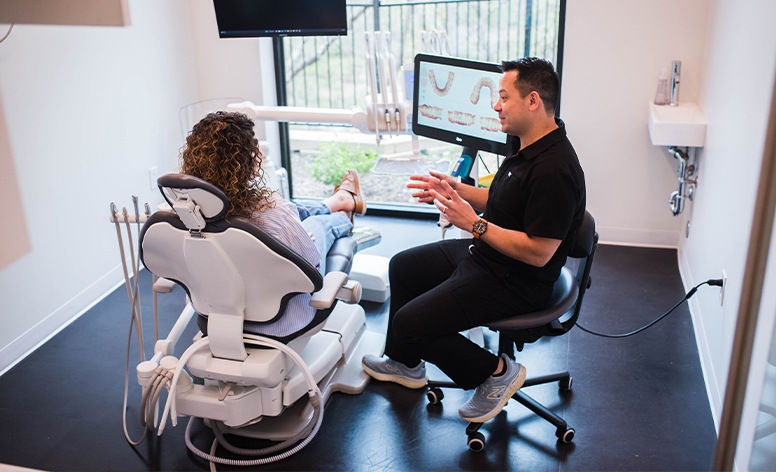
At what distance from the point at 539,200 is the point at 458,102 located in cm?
74

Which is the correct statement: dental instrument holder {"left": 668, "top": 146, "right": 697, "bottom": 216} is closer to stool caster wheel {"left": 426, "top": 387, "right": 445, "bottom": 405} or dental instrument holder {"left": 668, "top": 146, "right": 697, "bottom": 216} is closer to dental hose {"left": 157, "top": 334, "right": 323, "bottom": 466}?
stool caster wheel {"left": 426, "top": 387, "right": 445, "bottom": 405}

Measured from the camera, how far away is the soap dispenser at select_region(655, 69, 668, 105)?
3.62 metres

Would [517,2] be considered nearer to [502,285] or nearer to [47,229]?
[502,285]

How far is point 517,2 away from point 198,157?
2380mm

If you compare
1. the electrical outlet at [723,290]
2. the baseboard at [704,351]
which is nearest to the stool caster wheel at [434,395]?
the baseboard at [704,351]

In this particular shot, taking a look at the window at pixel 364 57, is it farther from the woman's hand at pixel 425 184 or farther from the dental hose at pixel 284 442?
the dental hose at pixel 284 442

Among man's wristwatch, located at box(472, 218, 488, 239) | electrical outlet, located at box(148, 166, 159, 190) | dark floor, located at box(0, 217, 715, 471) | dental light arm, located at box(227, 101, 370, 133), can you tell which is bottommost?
dark floor, located at box(0, 217, 715, 471)

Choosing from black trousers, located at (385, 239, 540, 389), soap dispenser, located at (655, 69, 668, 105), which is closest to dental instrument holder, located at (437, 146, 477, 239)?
black trousers, located at (385, 239, 540, 389)

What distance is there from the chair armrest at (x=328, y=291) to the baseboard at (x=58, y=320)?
4.57ft

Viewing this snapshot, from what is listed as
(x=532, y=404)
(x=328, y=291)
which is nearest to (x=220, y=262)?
(x=328, y=291)

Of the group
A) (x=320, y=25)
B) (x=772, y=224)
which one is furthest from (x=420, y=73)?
(x=772, y=224)

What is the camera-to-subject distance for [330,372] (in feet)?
8.87

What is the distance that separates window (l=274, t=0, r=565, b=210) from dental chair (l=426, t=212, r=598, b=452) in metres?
1.34

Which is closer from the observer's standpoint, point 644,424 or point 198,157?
point 198,157
